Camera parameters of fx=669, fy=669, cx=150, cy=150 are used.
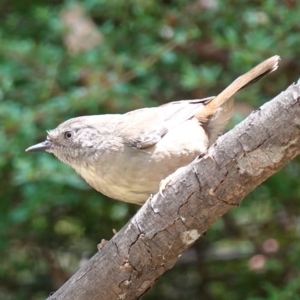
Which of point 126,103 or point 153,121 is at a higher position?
point 153,121

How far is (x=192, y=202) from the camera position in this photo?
293 centimetres

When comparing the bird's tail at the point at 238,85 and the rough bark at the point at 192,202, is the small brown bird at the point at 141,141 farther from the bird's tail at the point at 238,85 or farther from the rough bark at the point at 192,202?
the rough bark at the point at 192,202

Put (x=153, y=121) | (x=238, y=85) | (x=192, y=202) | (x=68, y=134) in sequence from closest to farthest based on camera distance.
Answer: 1. (x=192, y=202)
2. (x=238, y=85)
3. (x=153, y=121)
4. (x=68, y=134)

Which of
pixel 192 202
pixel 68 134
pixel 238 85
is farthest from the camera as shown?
pixel 68 134

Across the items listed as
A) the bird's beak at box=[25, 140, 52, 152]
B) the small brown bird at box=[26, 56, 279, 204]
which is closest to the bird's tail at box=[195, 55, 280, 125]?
the small brown bird at box=[26, 56, 279, 204]

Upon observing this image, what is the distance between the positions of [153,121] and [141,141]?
260 millimetres

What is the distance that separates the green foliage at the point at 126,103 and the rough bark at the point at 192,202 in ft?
4.72

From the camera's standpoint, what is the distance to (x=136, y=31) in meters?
5.33

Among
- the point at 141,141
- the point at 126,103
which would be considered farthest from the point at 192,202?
the point at 126,103

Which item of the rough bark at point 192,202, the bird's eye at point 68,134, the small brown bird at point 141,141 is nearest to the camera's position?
the rough bark at point 192,202

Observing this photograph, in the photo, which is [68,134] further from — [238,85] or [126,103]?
[238,85]

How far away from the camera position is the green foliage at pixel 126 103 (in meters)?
4.73

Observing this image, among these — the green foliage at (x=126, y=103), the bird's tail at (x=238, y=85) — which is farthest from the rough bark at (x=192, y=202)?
the green foliage at (x=126, y=103)

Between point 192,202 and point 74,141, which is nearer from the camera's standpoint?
point 192,202
